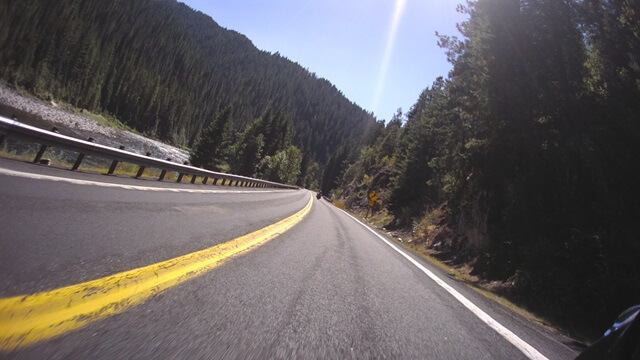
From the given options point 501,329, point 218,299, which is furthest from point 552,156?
point 218,299

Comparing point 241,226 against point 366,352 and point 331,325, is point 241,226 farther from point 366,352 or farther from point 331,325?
point 366,352

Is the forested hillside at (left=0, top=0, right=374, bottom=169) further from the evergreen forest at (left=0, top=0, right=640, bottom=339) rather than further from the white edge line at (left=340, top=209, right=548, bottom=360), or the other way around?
the white edge line at (left=340, top=209, right=548, bottom=360)

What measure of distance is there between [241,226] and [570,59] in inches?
455

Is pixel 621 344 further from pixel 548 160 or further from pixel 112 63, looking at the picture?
pixel 112 63

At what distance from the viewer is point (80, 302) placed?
81.2 inches

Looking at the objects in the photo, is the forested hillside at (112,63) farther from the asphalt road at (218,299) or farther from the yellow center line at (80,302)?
the yellow center line at (80,302)

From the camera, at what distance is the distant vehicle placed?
1.84 meters

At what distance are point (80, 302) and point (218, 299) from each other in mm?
1006

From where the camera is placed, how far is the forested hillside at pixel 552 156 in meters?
7.40

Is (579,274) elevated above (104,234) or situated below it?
above

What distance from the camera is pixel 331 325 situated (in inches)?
112

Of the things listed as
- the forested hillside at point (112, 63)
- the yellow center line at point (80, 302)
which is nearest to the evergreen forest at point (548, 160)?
the yellow center line at point (80, 302)

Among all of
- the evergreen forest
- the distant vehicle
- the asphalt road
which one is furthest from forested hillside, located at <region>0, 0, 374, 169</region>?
the distant vehicle

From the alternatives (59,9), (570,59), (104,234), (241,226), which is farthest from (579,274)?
(59,9)
